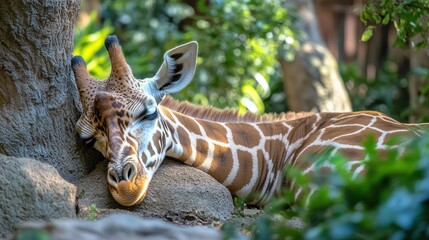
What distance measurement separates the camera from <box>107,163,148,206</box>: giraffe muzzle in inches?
219

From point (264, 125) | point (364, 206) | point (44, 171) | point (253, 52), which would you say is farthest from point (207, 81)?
point (364, 206)

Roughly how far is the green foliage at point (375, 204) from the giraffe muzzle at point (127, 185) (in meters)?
2.51

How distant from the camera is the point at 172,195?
5.96m

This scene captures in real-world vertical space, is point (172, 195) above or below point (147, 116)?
below

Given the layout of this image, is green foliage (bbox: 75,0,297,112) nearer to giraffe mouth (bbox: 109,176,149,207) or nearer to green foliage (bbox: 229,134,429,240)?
giraffe mouth (bbox: 109,176,149,207)

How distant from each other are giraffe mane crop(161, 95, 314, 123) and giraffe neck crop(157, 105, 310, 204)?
7.2 inches

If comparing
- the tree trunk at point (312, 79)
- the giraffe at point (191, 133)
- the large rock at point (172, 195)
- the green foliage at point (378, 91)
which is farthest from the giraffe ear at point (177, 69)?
the green foliage at point (378, 91)

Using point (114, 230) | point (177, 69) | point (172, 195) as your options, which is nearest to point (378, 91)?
point (177, 69)

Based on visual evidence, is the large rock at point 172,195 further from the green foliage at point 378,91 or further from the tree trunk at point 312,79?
the green foliage at point 378,91

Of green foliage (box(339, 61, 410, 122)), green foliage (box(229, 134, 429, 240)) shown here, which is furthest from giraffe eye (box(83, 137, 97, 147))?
green foliage (box(339, 61, 410, 122))

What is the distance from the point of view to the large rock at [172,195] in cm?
579

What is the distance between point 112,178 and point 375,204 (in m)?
2.90

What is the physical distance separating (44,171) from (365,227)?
2.77 metres

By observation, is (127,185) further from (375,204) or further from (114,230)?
(375,204)
